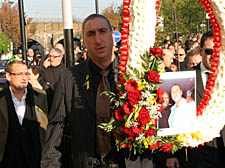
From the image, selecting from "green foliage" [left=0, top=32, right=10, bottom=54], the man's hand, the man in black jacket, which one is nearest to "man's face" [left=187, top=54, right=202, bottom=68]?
the man's hand

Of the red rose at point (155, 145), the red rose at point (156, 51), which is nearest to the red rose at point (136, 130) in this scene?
the red rose at point (155, 145)

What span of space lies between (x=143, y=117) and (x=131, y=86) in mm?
274

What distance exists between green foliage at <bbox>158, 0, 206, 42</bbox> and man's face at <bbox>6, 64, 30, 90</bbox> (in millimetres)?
2404

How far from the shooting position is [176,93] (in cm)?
368

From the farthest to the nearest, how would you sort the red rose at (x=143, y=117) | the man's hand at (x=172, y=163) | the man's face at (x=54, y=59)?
the man's face at (x=54, y=59), the man's hand at (x=172, y=163), the red rose at (x=143, y=117)

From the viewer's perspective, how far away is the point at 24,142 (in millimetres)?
6355

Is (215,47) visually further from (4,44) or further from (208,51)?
(4,44)

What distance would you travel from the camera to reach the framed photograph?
11.9ft

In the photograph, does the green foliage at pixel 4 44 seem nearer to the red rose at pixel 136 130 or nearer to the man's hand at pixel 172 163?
the man's hand at pixel 172 163

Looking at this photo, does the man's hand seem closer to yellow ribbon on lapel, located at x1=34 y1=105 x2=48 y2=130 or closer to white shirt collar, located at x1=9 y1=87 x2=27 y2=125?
yellow ribbon on lapel, located at x1=34 y1=105 x2=48 y2=130

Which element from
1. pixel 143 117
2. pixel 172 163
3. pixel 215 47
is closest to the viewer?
pixel 143 117

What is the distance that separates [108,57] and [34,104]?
2960 mm

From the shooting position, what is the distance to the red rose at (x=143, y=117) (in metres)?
3.36

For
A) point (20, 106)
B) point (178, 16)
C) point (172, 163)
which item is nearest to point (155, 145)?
point (172, 163)
